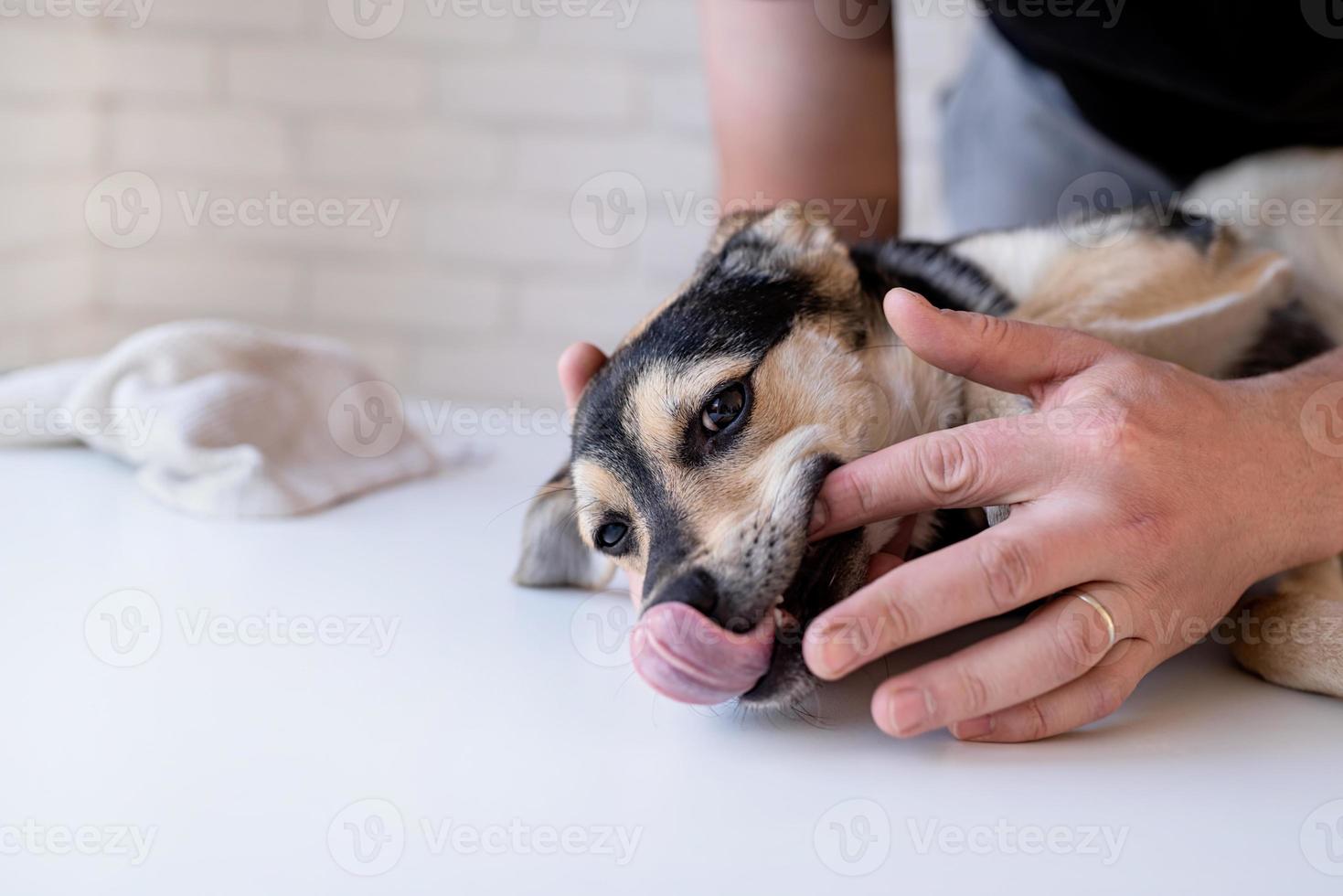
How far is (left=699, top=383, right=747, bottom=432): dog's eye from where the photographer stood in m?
1.32

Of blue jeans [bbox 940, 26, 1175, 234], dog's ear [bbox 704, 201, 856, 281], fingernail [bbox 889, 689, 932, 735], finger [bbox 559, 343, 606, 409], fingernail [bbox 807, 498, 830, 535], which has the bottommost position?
fingernail [bbox 889, 689, 932, 735]

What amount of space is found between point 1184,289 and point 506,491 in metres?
1.14

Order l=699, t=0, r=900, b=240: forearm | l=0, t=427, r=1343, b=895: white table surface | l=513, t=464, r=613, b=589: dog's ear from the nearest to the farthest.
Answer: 1. l=0, t=427, r=1343, b=895: white table surface
2. l=513, t=464, r=613, b=589: dog's ear
3. l=699, t=0, r=900, b=240: forearm

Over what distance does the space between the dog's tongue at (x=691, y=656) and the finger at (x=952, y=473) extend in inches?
6.8

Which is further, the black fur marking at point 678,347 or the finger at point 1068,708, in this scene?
the black fur marking at point 678,347

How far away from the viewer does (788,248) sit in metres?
1.55

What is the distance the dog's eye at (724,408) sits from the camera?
4.33 feet

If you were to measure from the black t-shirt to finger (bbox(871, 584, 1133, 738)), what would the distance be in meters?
1.17

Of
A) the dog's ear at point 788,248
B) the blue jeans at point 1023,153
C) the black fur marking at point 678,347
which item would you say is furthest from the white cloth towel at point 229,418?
the blue jeans at point 1023,153

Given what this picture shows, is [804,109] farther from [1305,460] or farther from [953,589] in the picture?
[953,589]

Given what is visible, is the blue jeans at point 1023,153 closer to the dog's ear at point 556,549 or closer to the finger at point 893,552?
the finger at point 893,552

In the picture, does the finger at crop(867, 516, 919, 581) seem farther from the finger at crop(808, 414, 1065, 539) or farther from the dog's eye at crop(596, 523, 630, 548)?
the dog's eye at crop(596, 523, 630, 548)

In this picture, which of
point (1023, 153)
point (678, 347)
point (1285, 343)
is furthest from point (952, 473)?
point (1023, 153)

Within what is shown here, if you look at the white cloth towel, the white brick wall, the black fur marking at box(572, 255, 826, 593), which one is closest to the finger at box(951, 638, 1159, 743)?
the black fur marking at box(572, 255, 826, 593)
